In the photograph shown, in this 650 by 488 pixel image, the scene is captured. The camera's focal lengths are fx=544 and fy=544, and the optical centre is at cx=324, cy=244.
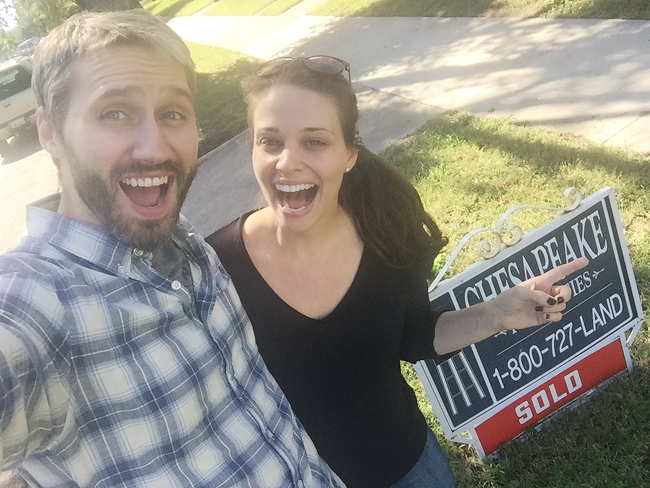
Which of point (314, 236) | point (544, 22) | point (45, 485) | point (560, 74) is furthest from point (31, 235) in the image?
point (544, 22)

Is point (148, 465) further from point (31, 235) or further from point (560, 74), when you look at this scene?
point (560, 74)

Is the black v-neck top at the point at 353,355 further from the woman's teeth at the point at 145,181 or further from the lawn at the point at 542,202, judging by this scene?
the lawn at the point at 542,202

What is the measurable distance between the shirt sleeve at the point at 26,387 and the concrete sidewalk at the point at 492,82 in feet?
11.8

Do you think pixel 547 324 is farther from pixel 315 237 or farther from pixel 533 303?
pixel 315 237

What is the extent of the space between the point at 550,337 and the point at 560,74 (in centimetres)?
341


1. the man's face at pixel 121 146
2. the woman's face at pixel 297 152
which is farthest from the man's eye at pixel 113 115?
the woman's face at pixel 297 152

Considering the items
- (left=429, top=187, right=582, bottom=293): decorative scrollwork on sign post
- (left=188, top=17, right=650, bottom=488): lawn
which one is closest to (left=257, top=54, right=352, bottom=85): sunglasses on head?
(left=429, top=187, right=582, bottom=293): decorative scrollwork on sign post

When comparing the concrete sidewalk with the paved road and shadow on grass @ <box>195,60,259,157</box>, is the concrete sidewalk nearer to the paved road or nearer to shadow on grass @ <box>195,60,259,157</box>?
shadow on grass @ <box>195,60,259,157</box>

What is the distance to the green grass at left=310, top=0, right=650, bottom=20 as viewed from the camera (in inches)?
209

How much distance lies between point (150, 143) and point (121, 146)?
2.5 inches

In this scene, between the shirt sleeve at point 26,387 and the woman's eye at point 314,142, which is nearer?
the shirt sleeve at point 26,387

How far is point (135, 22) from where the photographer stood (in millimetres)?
1280

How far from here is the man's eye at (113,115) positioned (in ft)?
3.99

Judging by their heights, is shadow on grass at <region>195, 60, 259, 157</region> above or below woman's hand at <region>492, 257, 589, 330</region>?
below
